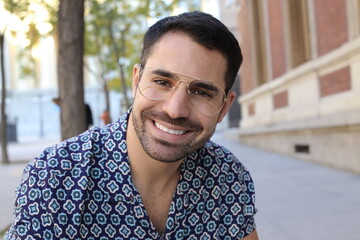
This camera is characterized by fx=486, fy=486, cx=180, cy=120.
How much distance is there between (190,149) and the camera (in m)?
1.80

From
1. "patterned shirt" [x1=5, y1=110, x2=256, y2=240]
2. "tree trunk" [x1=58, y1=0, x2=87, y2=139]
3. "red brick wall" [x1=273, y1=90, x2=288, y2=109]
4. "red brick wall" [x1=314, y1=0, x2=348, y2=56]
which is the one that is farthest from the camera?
"red brick wall" [x1=273, y1=90, x2=288, y2=109]

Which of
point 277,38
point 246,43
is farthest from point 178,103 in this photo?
point 246,43

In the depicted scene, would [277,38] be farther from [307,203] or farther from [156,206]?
[156,206]

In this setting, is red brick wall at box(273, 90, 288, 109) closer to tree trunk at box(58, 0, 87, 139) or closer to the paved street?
the paved street

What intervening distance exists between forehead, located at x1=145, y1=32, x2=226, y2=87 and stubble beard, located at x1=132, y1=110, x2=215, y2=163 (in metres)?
0.17

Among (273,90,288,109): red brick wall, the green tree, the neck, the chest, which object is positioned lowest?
the chest

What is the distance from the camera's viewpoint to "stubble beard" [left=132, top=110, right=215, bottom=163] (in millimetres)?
1763

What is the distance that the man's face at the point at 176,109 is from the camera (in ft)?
5.64

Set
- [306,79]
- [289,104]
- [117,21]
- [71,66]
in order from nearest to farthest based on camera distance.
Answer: [71,66] < [306,79] < [289,104] < [117,21]

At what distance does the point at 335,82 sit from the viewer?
920cm

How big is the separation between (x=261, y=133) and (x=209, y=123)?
43.9ft

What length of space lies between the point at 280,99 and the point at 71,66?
7865 mm

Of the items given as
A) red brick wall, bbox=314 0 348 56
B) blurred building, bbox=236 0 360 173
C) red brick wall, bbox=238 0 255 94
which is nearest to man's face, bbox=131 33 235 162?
blurred building, bbox=236 0 360 173

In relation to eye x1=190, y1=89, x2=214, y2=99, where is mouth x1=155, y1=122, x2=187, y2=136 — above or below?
below
